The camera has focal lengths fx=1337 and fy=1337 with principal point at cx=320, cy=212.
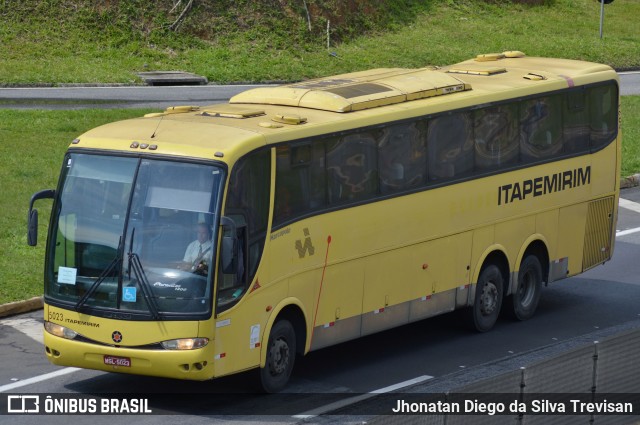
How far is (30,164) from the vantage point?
987 inches

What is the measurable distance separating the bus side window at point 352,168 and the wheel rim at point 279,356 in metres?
1.74

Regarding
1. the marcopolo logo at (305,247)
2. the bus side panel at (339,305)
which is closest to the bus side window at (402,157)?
the bus side panel at (339,305)

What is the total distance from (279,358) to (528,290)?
5.47 metres

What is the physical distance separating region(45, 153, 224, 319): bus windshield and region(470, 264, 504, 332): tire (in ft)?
17.8

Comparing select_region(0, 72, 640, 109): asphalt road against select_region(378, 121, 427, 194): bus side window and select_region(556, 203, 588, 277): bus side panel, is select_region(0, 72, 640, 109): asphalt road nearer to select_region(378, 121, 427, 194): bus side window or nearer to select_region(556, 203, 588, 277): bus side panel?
select_region(556, 203, 588, 277): bus side panel

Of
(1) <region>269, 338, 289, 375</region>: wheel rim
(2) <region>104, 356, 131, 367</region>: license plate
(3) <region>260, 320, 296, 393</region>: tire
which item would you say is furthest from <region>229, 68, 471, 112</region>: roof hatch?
(2) <region>104, 356, 131, 367</region>: license plate

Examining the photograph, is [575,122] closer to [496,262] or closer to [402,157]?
[496,262]

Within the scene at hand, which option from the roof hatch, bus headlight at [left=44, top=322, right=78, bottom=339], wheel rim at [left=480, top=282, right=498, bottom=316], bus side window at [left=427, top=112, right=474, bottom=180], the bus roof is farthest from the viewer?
wheel rim at [left=480, top=282, right=498, bottom=316]

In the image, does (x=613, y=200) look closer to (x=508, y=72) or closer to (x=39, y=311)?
(x=508, y=72)

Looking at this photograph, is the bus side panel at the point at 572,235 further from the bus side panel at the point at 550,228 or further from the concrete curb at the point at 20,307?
the concrete curb at the point at 20,307

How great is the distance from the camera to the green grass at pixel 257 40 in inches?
1554

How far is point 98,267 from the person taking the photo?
534 inches

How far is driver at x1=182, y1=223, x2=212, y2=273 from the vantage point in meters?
13.3

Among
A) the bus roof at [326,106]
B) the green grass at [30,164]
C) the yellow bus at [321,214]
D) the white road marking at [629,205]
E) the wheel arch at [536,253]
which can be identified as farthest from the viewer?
the white road marking at [629,205]
